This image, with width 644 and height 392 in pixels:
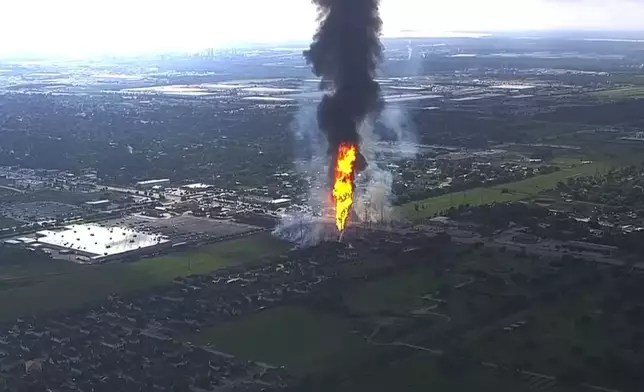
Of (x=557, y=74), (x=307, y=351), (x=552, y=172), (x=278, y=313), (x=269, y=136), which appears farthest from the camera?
(x=557, y=74)

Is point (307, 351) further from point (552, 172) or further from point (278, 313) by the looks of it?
point (552, 172)

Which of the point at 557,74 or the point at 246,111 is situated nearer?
the point at 246,111

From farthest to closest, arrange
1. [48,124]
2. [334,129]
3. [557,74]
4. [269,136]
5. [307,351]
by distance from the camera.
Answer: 1. [557,74]
2. [48,124]
3. [269,136]
4. [334,129]
5. [307,351]

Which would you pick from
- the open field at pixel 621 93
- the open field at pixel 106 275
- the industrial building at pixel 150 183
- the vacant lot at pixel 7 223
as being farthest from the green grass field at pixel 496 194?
the open field at pixel 621 93

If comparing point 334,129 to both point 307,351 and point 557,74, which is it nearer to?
point 307,351

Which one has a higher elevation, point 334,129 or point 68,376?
point 334,129

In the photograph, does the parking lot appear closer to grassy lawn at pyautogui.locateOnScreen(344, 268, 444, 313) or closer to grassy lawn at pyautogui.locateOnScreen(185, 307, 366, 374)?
grassy lawn at pyautogui.locateOnScreen(344, 268, 444, 313)

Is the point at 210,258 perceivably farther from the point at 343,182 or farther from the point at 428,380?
the point at 428,380

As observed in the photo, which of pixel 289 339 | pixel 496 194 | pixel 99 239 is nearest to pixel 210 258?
pixel 99 239

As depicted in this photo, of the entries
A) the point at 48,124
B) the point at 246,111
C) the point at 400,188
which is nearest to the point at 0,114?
the point at 48,124
